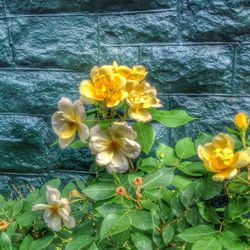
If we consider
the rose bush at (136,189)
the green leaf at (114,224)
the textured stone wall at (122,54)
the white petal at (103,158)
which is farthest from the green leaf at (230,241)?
the textured stone wall at (122,54)

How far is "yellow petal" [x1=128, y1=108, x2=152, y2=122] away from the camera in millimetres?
1133

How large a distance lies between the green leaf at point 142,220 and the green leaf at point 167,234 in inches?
2.5

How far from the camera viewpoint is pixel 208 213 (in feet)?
3.71

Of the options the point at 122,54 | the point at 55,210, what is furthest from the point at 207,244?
the point at 122,54

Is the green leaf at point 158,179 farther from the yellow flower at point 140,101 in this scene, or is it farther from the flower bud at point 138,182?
the yellow flower at point 140,101

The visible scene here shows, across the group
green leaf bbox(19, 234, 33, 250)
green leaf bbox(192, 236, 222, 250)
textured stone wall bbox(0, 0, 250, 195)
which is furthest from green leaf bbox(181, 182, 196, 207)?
textured stone wall bbox(0, 0, 250, 195)

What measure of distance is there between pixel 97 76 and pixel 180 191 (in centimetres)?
38

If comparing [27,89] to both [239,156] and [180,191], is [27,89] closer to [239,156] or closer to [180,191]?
[180,191]

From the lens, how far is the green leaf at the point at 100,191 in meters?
1.14

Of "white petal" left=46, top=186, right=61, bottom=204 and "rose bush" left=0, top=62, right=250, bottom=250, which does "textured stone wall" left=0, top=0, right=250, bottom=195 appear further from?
"white petal" left=46, top=186, right=61, bottom=204

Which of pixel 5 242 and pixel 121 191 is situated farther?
pixel 5 242

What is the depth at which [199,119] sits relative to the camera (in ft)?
6.12

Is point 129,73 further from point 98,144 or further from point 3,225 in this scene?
point 3,225

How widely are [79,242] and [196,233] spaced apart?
29 centimetres
